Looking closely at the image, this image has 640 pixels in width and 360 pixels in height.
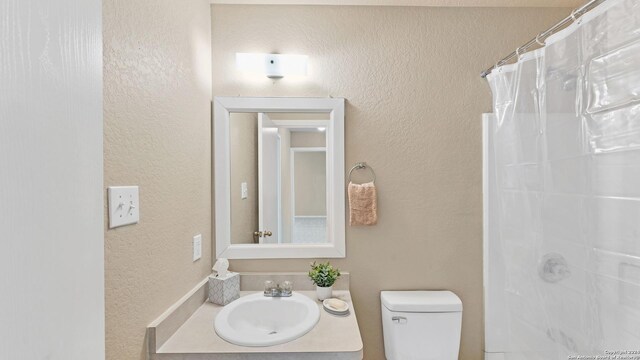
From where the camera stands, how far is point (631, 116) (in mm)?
863

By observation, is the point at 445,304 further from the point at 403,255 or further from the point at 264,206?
the point at 264,206

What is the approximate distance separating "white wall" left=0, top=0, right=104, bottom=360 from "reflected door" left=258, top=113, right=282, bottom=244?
119cm

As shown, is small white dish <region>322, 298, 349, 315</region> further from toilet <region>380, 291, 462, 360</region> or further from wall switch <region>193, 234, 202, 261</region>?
wall switch <region>193, 234, 202, 261</region>

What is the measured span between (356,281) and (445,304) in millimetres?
455

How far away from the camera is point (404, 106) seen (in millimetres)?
1696

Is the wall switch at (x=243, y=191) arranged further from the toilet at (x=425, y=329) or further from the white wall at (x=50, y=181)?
the white wall at (x=50, y=181)

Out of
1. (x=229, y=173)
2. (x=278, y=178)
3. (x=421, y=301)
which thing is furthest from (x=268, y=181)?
(x=421, y=301)

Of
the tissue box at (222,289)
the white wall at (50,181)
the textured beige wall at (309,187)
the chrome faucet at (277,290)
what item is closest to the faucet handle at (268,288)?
the chrome faucet at (277,290)

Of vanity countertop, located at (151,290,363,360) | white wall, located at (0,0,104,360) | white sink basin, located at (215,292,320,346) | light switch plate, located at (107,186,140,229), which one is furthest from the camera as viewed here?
white sink basin, located at (215,292,320,346)

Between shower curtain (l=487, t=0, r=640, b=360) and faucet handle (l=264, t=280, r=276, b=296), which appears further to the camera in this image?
faucet handle (l=264, t=280, r=276, b=296)

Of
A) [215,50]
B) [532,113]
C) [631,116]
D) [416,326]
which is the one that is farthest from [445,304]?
[215,50]

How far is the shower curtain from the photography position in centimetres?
89

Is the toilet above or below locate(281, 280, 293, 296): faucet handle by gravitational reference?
below

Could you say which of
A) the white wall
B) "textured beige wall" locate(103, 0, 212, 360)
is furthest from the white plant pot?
the white wall
